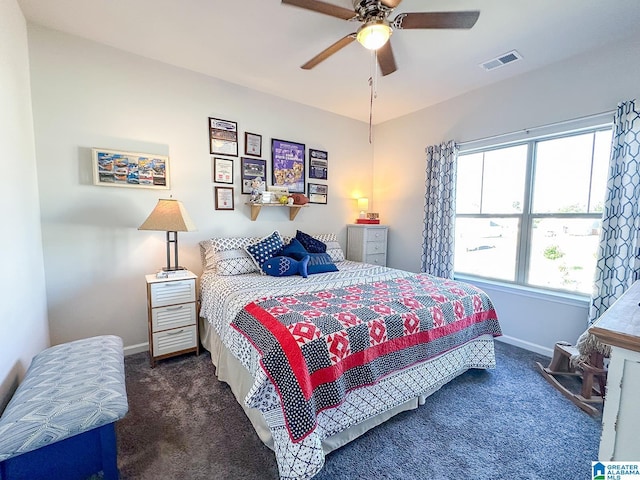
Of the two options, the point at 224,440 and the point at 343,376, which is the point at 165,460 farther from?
the point at 343,376

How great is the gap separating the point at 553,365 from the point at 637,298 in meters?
1.49

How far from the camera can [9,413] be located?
111 cm

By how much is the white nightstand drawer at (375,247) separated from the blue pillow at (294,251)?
1191 millimetres

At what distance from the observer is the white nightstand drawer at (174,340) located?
7.63 ft

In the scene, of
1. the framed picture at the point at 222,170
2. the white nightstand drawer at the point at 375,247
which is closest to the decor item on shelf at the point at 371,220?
the white nightstand drawer at the point at 375,247

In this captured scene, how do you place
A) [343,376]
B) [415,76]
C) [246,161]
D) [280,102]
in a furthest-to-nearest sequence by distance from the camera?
[280,102] < [246,161] < [415,76] < [343,376]

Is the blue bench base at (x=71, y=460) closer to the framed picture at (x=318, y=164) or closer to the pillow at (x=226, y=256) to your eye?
the pillow at (x=226, y=256)

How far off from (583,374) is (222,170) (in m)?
3.62

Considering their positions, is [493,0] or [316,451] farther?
[493,0]

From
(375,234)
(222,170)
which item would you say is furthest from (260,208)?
(375,234)

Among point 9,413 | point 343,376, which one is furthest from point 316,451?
point 9,413

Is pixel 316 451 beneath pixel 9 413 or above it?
beneath

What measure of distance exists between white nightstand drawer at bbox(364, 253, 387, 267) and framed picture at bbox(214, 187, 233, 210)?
1.98 meters

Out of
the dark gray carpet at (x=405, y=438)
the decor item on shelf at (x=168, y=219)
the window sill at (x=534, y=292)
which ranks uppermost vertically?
the decor item on shelf at (x=168, y=219)
